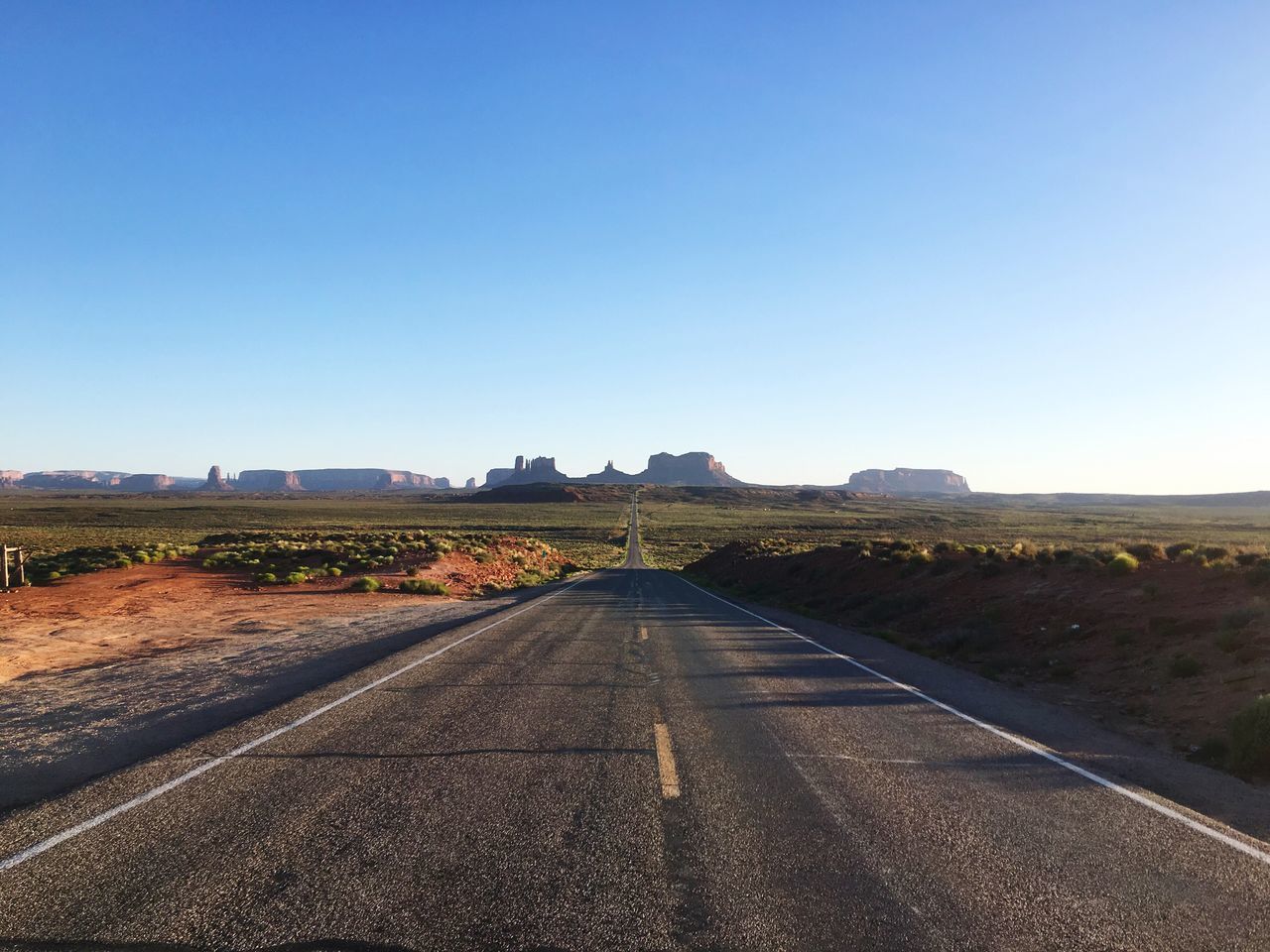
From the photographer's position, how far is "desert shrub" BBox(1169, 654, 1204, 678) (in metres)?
10.9

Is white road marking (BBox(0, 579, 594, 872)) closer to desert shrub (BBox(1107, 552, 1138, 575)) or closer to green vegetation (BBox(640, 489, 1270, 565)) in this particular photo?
green vegetation (BBox(640, 489, 1270, 565))

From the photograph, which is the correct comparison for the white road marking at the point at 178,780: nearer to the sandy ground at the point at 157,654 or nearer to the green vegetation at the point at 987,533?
the sandy ground at the point at 157,654

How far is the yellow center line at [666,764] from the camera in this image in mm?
6102

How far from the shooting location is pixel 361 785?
240 inches

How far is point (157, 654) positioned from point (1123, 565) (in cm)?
2063

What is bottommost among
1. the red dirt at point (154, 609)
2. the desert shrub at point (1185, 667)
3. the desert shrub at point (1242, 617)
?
the red dirt at point (154, 609)

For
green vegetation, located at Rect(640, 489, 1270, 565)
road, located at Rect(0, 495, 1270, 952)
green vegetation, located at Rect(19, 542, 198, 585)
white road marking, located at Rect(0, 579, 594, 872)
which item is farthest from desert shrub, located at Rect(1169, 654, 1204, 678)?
green vegetation, located at Rect(19, 542, 198, 585)

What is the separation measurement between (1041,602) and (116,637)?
2073 cm

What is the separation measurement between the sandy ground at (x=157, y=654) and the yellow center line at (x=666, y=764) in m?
5.00

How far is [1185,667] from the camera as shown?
10984mm

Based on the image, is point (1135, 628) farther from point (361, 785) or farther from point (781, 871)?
point (361, 785)

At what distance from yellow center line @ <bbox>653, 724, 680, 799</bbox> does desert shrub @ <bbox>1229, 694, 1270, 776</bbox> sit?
567 cm

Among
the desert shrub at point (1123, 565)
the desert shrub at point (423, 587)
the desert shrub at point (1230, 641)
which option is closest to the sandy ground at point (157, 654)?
the desert shrub at point (423, 587)

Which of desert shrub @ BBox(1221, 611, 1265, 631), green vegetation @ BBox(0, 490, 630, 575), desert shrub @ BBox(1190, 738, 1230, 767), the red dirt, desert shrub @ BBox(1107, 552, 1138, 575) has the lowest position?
green vegetation @ BBox(0, 490, 630, 575)
